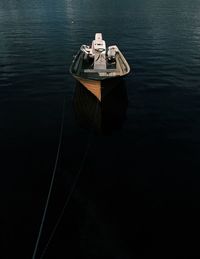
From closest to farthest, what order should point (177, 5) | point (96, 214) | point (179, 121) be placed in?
point (96, 214) < point (179, 121) < point (177, 5)

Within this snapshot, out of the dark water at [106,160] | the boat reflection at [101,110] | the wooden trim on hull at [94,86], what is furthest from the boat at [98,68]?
the dark water at [106,160]

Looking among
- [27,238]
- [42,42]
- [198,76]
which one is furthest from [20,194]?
[42,42]

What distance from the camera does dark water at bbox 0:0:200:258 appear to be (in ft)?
45.8

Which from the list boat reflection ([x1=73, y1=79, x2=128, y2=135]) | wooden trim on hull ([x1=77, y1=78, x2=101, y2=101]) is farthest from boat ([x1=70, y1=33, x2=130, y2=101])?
boat reflection ([x1=73, y1=79, x2=128, y2=135])

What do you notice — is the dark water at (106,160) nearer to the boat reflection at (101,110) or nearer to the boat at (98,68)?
the boat reflection at (101,110)

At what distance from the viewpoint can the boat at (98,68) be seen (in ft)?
79.2

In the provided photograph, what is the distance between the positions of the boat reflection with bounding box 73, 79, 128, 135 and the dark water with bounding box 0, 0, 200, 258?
0.15m

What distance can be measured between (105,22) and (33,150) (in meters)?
51.5

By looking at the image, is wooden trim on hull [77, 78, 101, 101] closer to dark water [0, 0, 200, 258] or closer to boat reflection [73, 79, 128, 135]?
boat reflection [73, 79, 128, 135]

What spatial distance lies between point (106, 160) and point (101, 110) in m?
6.43

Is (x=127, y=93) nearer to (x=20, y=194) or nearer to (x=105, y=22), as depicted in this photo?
(x=20, y=194)

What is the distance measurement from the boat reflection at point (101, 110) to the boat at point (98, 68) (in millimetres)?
1102

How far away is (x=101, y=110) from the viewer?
24.6 metres

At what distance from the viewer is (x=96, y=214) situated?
15.1 meters
